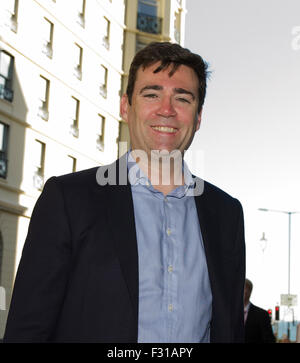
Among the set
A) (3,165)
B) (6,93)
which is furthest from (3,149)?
(6,93)

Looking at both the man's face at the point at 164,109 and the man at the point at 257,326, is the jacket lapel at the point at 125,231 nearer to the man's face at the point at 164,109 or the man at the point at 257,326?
the man's face at the point at 164,109

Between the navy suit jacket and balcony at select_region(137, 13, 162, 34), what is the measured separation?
41.2m

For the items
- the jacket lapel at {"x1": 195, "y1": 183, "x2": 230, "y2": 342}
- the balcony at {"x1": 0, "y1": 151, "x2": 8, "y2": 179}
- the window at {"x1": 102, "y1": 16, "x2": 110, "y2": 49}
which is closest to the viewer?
the jacket lapel at {"x1": 195, "y1": 183, "x2": 230, "y2": 342}

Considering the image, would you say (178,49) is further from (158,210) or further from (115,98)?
(115,98)

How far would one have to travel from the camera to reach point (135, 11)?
43781mm

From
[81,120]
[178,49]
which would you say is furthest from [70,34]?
[178,49]

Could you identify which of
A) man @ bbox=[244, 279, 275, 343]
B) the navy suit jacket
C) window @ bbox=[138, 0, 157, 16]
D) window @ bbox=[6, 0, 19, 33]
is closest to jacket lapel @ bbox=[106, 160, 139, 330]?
the navy suit jacket

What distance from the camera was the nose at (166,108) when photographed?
3.54 metres

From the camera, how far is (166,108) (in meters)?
3.54

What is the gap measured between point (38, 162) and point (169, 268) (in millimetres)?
30156

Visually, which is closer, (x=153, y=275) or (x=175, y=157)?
(x=153, y=275)

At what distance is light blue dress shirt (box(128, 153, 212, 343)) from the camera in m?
3.21

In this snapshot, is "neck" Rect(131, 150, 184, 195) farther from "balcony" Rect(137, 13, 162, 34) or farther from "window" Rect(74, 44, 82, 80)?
A: "balcony" Rect(137, 13, 162, 34)
